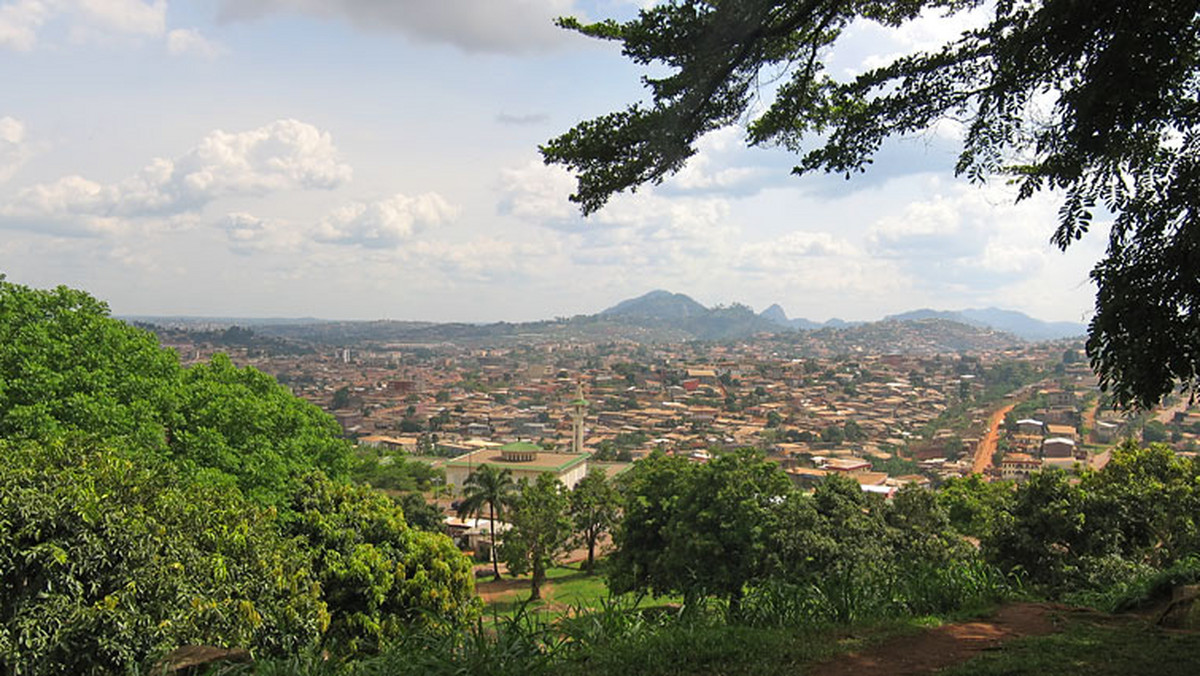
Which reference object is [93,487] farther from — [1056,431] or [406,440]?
[406,440]

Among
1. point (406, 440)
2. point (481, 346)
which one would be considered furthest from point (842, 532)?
point (481, 346)

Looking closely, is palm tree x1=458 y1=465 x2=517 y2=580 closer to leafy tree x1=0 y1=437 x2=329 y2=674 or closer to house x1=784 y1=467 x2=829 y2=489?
leafy tree x1=0 y1=437 x2=329 y2=674

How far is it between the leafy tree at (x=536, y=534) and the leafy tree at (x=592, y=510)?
37.5 inches

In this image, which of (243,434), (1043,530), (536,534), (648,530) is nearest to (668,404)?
(536,534)

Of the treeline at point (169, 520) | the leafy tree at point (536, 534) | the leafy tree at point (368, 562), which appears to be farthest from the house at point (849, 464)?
the leafy tree at point (368, 562)

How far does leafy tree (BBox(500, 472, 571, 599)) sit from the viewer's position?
24641 millimetres

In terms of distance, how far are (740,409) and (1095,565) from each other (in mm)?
86515

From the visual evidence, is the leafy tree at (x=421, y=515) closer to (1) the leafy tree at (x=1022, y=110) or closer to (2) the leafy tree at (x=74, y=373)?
(2) the leafy tree at (x=74, y=373)

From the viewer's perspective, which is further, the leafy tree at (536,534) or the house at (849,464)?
the house at (849,464)

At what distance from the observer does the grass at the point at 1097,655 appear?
381cm

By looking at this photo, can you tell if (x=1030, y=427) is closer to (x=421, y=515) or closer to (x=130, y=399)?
(x=421, y=515)

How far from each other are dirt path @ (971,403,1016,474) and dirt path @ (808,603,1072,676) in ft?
128

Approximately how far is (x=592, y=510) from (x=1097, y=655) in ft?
77.0

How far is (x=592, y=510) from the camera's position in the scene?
88.6 feet
